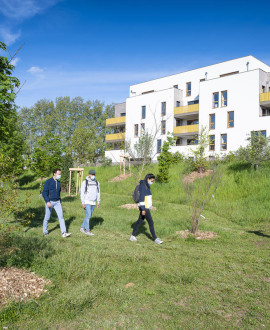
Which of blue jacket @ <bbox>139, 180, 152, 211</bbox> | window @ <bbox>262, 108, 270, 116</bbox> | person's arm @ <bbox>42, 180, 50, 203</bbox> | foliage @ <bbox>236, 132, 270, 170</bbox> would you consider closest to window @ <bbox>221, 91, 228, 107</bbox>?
window @ <bbox>262, 108, 270, 116</bbox>

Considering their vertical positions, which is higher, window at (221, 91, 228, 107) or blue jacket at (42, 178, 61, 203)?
window at (221, 91, 228, 107)

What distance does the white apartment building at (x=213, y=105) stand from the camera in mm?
30484

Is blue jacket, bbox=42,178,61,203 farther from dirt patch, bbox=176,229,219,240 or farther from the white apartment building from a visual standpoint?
the white apartment building

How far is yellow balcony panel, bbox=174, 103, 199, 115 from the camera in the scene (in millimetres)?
36375

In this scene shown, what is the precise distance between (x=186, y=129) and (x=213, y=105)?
4.31 m

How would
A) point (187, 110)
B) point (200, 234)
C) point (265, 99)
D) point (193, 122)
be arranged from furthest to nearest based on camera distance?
1. point (193, 122)
2. point (187, 110)
3. point (265, 99)
4. point (200, 234)

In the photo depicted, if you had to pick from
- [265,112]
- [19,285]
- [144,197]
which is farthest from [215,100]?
[19,285]

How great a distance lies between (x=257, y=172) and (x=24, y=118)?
171ft

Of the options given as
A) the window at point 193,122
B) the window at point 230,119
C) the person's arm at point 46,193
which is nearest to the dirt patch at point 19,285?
the person's arm at point 46,193

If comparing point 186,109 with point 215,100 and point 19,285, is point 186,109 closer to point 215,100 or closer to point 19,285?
point 215,100

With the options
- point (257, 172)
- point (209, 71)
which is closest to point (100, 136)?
point (209, 71)

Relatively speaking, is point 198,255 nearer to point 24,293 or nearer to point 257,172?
point 24,293

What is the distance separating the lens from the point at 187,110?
37.2 metres

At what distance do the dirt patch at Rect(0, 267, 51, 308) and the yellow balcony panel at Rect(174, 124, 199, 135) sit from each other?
32.4 metres
